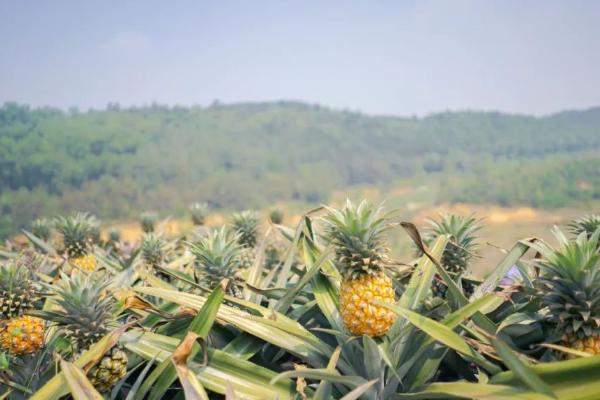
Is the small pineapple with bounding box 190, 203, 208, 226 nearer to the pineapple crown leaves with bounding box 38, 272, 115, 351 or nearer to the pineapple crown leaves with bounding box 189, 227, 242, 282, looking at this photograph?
the pineapple crown leaves with bounding box 189, 227, 242, 282

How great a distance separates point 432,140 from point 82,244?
10194 centimetres

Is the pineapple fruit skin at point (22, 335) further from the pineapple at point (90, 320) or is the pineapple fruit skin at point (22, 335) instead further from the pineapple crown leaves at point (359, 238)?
the pineapple crown leaves at point (359, 238)

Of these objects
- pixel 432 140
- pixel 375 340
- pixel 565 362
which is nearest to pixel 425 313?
pixel 375 340

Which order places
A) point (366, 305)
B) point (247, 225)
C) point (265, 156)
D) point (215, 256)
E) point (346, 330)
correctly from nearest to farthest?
point (366, 305), point (346, 330), point (215, 256), point (247, 225), point (265, 156)

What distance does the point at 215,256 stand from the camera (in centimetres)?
201

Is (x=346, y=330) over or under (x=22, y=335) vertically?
over

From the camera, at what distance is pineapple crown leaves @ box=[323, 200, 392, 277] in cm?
158

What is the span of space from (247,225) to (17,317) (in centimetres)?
216

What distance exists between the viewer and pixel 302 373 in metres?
1.35

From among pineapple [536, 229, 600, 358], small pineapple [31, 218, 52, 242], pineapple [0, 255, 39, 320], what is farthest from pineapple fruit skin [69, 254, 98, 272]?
pineapple [536, 229, 600, 358]

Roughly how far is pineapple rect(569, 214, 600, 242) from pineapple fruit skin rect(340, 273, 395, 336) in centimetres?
99

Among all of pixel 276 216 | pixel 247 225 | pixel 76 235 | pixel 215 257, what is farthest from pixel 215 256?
pixel 276 216

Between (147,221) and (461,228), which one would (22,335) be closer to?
(461,228)

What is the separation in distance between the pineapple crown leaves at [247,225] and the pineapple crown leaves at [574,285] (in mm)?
2701
